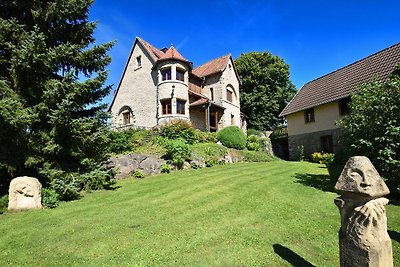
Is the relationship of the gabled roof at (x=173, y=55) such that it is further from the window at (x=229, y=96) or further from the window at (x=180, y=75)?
the window at (x=229, y=96)

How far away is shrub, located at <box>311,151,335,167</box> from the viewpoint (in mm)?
18397

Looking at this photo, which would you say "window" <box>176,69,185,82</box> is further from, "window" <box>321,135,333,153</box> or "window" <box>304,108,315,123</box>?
"window" <box>321,135,333,153</box>

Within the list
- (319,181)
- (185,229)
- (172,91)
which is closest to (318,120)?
(319,181)

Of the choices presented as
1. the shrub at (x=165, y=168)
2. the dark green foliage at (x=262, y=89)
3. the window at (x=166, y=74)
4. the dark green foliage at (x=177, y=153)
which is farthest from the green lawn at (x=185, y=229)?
the dark green foliage at (x=262, y=89)

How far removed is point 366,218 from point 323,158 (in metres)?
17.9

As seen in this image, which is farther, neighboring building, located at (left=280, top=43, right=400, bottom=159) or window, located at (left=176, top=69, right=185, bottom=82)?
window, located at (left=176, top=69, right=185, bottom=82)

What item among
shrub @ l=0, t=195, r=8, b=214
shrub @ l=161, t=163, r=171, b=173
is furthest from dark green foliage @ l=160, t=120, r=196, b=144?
shrub @ l=0, t=195, r=8, b=214

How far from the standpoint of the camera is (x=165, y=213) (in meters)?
7.71

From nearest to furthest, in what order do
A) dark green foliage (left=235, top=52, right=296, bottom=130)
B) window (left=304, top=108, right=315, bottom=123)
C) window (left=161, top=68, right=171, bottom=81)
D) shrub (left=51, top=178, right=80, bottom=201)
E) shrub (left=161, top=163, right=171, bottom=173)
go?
shrub (left=51, top=178, right=80, bottom=201) < shrub (left=161, top=163, right=171, bottom=173) < window (left=304, top=108, right=315, bottom=123) < window (left=161, top=68, right=171, bottom=81) < dark green foliage (left=235, top=52, right=296, bottom=130)

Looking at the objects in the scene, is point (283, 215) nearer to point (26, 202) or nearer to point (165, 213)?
point (165, 213)

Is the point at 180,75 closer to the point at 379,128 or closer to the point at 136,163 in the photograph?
the point at 136,163

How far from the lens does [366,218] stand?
3.55m

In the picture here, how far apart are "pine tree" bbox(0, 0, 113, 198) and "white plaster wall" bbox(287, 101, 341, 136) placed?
1761cm

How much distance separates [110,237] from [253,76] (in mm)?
35854
